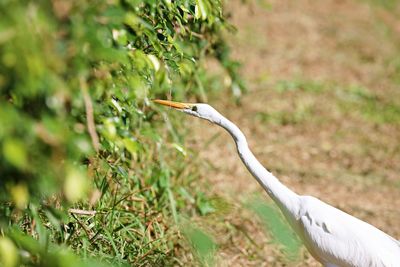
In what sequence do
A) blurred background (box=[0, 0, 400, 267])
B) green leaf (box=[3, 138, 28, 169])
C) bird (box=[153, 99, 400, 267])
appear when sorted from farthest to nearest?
bird (box=[153, 99, 400, 267]) → blurred background (box=[0, 0, 400, 267]) → green leaf (box=[3, 138, 28, 169])

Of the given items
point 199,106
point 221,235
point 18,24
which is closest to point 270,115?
point 221,235

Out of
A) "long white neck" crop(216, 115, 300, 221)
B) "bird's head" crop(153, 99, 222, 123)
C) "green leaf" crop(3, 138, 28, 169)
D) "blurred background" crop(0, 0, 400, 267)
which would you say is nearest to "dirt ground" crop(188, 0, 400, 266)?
"blurred background" crop(0, 0, 400, 267)

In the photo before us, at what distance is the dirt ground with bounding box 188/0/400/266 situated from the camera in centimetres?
487

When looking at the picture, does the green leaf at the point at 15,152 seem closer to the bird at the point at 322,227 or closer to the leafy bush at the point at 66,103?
the leafy bush at the point at 66,103

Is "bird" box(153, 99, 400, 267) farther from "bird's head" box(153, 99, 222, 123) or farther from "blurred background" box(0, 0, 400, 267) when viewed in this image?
"blurred background" box(0, 0, 400, 267)

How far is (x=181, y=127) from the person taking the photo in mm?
5031

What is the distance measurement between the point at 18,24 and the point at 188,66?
2.12 metres

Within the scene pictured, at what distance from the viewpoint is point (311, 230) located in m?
3.29

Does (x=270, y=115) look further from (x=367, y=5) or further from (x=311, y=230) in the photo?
(x=367, y=5)

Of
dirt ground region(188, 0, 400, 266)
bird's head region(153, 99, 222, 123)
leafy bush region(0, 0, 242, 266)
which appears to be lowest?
dirt ground region(188, 0, 400, 266)

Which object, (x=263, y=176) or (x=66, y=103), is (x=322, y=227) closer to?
(x=263, y=176)

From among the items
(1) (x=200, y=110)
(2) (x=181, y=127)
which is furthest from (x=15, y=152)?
(2) (x=181, y=127)

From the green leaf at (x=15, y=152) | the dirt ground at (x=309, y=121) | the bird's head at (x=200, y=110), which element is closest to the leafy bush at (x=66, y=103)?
the green leaf at (x=15, y=152)

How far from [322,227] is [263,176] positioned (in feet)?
1.22
